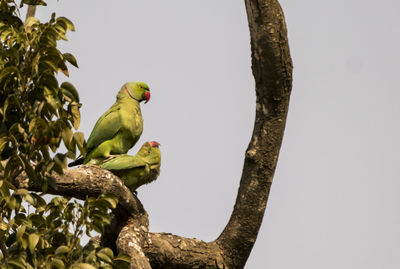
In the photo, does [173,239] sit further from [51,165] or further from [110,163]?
[51,165]

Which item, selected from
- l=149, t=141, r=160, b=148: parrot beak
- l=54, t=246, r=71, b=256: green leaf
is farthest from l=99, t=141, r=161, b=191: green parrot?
l=54, t=246, r=71, b=256: green leaf

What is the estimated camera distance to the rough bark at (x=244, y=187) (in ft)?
12.2

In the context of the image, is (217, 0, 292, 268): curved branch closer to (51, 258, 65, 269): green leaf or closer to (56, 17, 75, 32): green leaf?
(56, 17, 75, 32): green leaf

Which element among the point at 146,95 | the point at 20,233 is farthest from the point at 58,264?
the point at 146,95

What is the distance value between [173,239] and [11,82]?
1820 millimetres

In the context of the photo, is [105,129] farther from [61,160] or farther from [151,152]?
[61,160]

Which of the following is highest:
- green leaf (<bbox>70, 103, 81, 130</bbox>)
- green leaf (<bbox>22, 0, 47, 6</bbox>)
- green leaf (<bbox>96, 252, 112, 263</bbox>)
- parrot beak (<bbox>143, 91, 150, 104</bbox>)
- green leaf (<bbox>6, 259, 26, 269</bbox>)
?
green leaf (<bbox>22, 0, 47, 6</bbox>)

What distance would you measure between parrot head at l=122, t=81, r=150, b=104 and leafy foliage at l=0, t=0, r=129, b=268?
3129 mm

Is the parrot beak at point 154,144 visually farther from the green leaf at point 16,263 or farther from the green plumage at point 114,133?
the green leaf at point 16,263

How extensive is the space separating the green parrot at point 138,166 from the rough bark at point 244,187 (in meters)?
0.87

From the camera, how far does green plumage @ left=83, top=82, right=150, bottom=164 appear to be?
17.6 feet

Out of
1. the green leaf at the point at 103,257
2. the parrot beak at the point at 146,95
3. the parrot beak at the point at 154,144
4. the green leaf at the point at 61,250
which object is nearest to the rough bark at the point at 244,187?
the green leaf at the point at 103,257

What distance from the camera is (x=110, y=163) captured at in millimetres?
5016

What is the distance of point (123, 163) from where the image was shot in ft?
16.4
